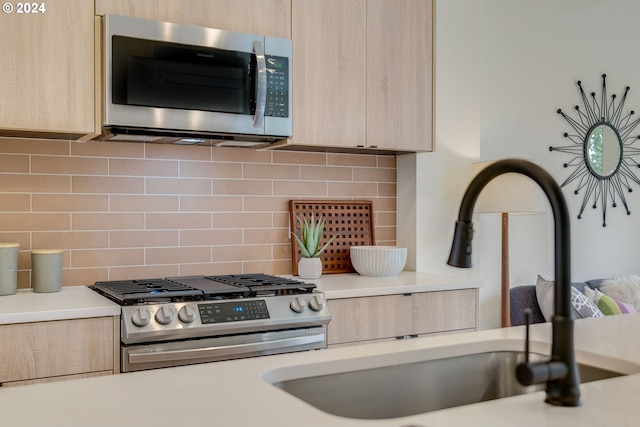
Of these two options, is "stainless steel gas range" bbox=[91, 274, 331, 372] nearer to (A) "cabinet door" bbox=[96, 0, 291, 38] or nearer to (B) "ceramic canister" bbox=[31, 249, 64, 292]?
(B) "ceramic canister" bbox=[31, 249, 64, 292]

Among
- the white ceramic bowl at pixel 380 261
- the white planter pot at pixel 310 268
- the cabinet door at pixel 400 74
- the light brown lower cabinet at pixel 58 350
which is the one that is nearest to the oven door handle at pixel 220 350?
the light brown lower cabinet at pixel 58 350

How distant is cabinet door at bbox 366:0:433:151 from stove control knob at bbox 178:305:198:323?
1349 millimetres

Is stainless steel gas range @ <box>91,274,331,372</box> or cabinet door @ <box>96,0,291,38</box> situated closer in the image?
stainless steel gas range @ <box>91,274,331,372</box>

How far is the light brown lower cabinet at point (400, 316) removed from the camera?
3.00 m

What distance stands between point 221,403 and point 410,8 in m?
2.83

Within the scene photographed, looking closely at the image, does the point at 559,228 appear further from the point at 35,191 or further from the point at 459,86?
the point at 459,86

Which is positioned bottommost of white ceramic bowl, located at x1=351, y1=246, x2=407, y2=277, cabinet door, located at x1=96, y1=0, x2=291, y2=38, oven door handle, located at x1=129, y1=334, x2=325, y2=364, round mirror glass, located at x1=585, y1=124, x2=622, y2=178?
oven door handle, located at x1=129, y1=334, x2=325, y2=364

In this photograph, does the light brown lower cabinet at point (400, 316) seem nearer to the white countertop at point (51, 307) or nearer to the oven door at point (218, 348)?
the oven door at point (218, 348)

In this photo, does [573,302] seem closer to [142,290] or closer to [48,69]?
[142,290]

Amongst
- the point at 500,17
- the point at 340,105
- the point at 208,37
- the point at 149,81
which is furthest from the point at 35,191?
the point at 500,17

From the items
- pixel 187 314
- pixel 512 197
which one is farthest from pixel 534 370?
pixel 512 197

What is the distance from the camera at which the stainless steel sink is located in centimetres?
153

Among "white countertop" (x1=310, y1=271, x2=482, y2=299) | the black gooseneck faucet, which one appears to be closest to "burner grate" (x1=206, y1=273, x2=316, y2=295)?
"white countertop" (x1=310, y1=271, x2=482, y2=299)

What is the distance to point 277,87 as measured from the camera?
3135 mm
